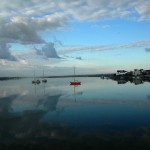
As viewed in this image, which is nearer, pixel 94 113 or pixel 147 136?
pixel 147 136

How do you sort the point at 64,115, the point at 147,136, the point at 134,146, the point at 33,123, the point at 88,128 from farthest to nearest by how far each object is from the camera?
the point at 64,115 → the point at 33,123 → the point at 88,128 → the point at 147,136 → the point at 134,146

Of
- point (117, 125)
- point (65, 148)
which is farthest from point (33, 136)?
point (117, 125)

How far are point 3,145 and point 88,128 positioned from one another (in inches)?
413

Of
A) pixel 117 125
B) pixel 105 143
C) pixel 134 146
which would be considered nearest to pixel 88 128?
pixel 117 125

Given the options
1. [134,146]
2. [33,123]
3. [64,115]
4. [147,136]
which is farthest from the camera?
[64,115]

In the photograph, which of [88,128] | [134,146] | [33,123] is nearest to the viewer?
[134,146]

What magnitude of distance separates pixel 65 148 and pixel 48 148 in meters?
1.51

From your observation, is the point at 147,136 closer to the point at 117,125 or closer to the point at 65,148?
the point at 117,125

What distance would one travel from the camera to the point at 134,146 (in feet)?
80.5

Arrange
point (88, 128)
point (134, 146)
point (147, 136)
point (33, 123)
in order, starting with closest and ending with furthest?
1. point (134, 146)
2. point (147, 136)
3. point (88, 128)
4. point (33, 123)

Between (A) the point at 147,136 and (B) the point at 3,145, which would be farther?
(A) the point at 147,136

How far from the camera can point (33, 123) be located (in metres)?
36.8

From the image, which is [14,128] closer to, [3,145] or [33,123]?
[33,123]

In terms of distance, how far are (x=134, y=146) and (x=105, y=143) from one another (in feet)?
9.12
